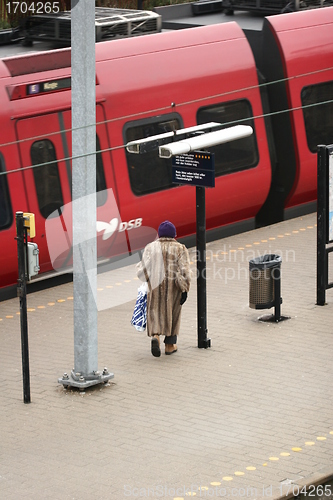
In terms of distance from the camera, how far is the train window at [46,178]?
12594 mm

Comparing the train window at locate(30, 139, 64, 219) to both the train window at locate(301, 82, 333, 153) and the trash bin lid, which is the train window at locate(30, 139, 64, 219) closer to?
the trash bin lid

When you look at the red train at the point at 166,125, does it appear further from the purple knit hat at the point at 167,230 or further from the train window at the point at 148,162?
the purple knit hat at the point at 167,230

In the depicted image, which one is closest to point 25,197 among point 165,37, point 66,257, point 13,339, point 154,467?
point 66,257

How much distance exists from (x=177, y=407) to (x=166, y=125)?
5.50 meters

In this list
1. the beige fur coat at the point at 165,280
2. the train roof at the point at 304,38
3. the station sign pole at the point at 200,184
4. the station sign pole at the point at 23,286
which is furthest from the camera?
the train roof at the point at 304,38

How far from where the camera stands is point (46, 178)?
1274 centimetres

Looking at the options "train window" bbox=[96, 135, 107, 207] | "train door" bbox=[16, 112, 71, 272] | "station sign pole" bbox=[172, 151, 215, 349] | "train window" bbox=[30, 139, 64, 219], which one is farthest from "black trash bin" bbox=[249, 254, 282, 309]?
"train window" bbox=[30, 139, 64, 219]

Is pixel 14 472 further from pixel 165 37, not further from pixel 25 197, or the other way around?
pixel 165 37

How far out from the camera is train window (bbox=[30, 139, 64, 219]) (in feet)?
41.3

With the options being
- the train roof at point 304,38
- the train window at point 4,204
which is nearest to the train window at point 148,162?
the train window at point 4,204

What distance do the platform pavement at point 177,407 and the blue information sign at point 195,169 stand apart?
185cm

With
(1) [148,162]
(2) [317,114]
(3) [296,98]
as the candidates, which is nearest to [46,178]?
(1) [148,162]

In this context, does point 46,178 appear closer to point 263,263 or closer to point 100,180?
point 100,180

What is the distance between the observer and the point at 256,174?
15461mm
